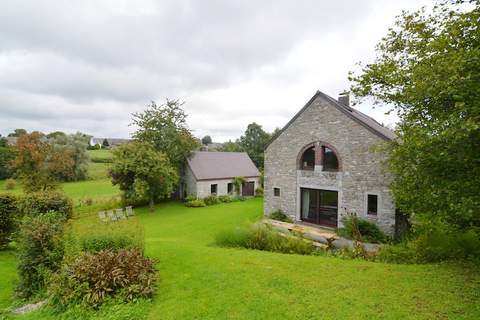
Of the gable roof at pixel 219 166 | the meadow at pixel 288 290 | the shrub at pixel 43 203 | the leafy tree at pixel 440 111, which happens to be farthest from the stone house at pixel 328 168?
the shrub at pixel 43 203

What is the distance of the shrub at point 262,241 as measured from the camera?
965 cm

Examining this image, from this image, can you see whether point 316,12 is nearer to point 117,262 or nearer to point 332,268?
point 332,268

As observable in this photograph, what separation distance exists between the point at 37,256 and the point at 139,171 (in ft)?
43.6

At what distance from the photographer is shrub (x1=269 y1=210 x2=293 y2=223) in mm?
15539

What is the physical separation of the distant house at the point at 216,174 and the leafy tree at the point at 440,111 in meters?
18.6

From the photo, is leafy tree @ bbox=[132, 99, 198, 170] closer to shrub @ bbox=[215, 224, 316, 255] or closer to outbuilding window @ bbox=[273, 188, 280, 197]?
outbuilding window @ bbox=[273, 188, 280, 197]

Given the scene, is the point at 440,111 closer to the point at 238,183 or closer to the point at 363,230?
the point at 363,230

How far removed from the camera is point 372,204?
12.6 meters

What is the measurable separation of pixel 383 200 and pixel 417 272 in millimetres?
6117

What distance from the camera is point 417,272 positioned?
641cm

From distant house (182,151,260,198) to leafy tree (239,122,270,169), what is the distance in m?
10.7

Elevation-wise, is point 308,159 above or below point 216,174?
above

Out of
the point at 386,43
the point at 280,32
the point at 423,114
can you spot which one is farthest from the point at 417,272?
the point at 280,32

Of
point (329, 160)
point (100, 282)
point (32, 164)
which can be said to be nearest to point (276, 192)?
point (329, 160)
